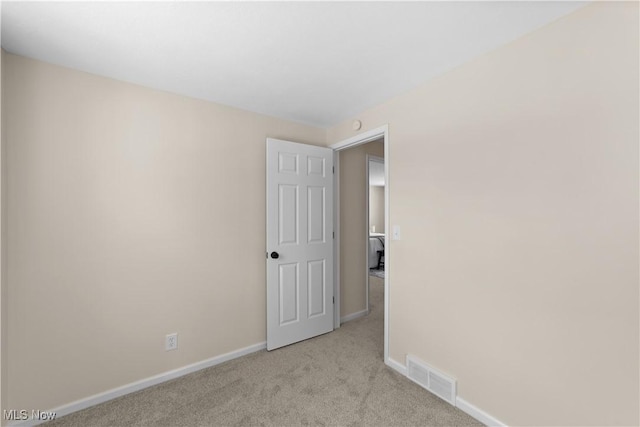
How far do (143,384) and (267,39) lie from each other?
254 cm

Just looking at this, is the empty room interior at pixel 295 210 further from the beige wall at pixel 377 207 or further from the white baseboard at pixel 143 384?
the beige wall at pixel 377 207

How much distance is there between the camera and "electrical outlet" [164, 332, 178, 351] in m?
2.18

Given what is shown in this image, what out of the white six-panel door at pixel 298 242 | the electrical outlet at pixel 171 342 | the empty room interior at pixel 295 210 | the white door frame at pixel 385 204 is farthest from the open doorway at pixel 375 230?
the electrical outlet at pixel 171 342

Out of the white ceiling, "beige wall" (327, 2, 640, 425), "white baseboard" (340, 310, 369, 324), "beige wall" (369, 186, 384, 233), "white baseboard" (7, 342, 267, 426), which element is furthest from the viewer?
"beige wall" (369, 186, 384, 233)

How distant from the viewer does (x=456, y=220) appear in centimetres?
187

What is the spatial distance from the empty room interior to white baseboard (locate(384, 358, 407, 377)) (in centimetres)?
2

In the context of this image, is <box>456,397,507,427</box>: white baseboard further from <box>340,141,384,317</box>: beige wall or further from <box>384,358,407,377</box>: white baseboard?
<box>340,141,384,317</box>: beige wall

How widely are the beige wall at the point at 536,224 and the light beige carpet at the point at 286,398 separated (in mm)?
370

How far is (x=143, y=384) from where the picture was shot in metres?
2.07

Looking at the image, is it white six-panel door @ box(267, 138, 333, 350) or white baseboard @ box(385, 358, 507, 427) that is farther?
white six-panel door @ box(267, 138, 333, 350)

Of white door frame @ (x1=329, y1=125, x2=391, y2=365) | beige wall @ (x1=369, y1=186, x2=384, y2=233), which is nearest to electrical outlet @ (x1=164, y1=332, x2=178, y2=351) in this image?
white door frame @ (x1=329, y1=125, x2=391, y2=365)

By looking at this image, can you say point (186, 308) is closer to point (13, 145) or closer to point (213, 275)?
point (213, 275)

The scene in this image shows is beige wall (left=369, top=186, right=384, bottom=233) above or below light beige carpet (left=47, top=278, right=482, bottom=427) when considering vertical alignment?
above

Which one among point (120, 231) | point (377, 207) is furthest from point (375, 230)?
point (120, 231)
